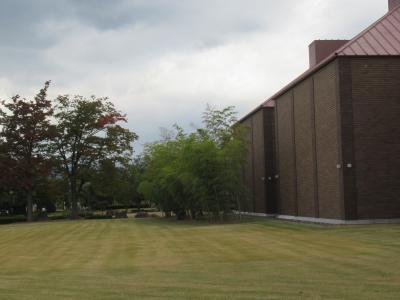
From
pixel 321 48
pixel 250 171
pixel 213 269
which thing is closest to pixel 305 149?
pixel 321 48

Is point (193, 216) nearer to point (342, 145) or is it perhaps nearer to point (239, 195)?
point (239, 195)

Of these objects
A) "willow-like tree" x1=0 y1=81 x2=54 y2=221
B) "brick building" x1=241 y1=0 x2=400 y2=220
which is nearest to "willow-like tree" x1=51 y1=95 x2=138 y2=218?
"willow-like tree" x1=0 y1=81 x2=54 y2=221

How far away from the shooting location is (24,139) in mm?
59969

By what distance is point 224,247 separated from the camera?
69.9 feet

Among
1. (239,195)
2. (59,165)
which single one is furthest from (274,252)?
(59,165)

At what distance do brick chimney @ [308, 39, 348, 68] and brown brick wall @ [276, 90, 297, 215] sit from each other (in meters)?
4.68

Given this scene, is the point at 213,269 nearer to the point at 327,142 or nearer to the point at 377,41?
the point at 327,142

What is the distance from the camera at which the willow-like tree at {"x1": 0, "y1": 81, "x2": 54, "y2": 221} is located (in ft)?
195

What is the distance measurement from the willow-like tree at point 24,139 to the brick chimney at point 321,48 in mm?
28976

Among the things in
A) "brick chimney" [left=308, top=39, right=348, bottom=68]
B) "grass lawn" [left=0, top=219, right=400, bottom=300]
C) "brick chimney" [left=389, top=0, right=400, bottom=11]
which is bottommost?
"grass lawn" [left=0, top=219, right=400, bottom=300]

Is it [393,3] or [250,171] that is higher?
[393,3]

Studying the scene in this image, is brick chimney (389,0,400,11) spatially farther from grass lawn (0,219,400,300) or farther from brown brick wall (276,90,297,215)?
grass lawn (0,219,400,300)

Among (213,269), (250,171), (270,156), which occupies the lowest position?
(213,269)

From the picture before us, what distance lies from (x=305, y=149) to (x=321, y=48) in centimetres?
1140
